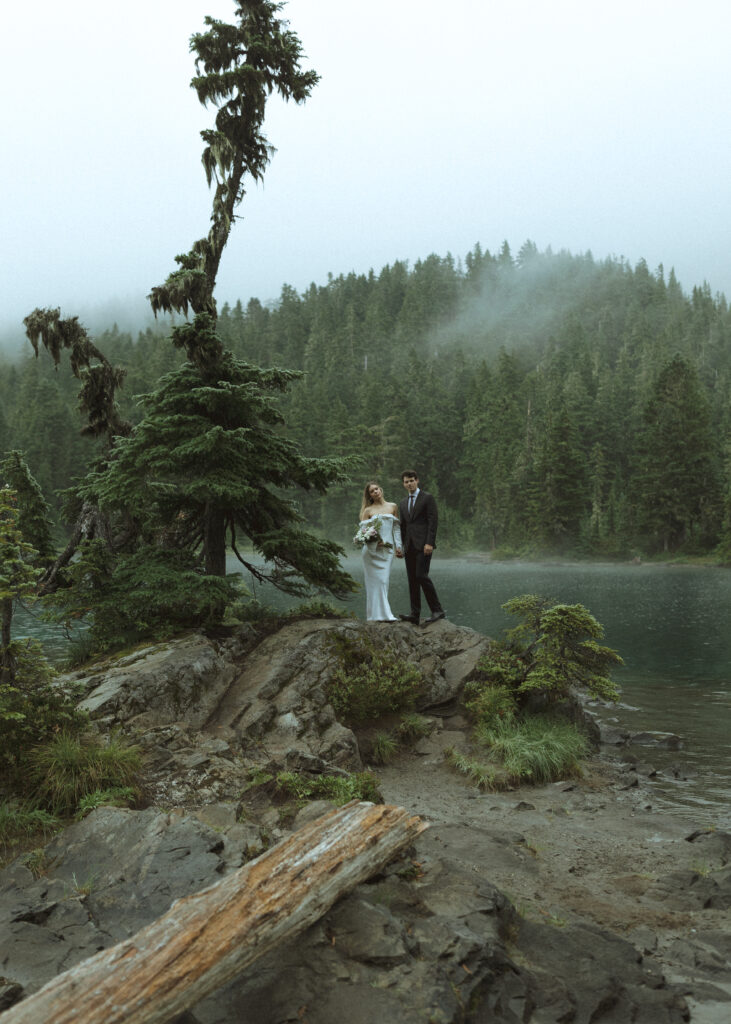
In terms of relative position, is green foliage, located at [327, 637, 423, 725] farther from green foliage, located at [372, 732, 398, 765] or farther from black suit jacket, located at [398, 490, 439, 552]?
black suit jacket, located at [398, 490, 439, 552]

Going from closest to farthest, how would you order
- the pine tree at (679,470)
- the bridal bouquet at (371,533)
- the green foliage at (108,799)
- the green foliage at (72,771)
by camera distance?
the green foliage at (108,799) → the green foliage at (72,771) → the bridal bouquet at (371,533) → the pine tree at (679,470)

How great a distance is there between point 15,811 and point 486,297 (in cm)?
18608

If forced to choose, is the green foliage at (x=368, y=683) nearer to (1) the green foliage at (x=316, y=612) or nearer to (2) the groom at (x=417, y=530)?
(1) the green foliage at (x=316, y=612)

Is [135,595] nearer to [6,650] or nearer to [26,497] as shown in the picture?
[26,497]

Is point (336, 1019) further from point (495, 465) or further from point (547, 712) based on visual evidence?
point (495, 465)

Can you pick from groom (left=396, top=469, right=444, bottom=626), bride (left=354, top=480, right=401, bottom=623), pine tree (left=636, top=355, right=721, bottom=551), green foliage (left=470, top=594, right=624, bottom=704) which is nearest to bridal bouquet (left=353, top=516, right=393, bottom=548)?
bride (left=354, top=480, right=401, bottom=623)

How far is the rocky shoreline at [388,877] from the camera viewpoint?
402 centimetres

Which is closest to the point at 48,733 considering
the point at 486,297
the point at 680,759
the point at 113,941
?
the point at 113,941

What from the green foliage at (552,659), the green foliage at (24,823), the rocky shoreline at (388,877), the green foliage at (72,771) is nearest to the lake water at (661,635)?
the rocky shoreline at (388,877)

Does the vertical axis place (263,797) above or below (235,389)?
below

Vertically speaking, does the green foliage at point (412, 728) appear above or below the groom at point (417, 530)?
below

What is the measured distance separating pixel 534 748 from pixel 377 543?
3.90 metres

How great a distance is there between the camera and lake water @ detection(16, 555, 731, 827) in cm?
1033

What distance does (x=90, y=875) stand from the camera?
5195mm
